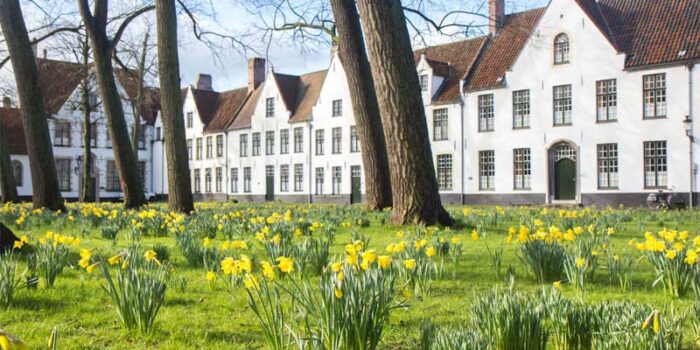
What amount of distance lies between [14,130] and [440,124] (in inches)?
1224

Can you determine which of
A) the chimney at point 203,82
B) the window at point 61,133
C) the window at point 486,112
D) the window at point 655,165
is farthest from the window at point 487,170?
the window at point 61,133

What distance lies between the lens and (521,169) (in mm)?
31469

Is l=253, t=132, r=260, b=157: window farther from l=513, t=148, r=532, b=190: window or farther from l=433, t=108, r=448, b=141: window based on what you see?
l=513, t=148, r=532, b=190: window

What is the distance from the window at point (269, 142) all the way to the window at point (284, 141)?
30.4 inches

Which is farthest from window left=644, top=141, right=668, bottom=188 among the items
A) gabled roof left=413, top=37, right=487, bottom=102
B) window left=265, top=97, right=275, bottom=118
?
window left=265, top=97, right=275, bottom=118

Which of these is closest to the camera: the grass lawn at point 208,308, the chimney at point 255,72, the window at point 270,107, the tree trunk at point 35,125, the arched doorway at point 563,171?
the grass lawn at point 208,308

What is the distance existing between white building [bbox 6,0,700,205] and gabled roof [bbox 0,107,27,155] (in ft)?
68.3

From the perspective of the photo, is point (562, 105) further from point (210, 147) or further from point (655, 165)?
point (210, 147)

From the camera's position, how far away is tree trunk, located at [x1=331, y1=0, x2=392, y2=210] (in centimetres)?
1453

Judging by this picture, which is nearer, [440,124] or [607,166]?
[607,166]

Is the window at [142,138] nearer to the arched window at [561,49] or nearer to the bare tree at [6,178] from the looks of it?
the bare tree at [6,178]

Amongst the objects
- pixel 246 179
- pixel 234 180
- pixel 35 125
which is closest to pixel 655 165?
pixel 35 125

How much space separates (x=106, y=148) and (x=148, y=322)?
168ft

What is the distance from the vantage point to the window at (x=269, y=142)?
4506 centimetres
